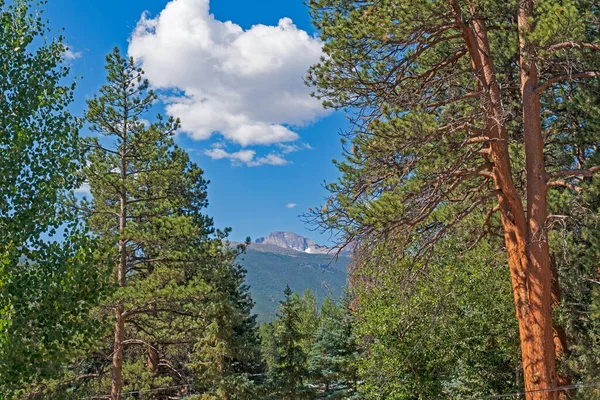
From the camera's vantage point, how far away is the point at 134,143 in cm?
1273

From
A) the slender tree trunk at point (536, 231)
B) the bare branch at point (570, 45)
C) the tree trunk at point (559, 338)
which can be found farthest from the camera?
the tree trunk at point (559, 338)

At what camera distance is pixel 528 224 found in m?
6.82

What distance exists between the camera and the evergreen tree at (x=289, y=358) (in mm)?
19781

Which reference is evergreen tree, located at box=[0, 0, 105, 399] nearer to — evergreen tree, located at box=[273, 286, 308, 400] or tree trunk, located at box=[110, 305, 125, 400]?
tree trunk, located at box=[110, 305, 125, 400]

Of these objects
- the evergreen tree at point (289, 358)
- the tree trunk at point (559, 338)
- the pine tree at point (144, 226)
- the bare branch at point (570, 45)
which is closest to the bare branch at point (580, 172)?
the bare branch at point (570, 45)

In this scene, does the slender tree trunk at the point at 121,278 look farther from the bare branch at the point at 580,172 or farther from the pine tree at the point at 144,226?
the bare branch at the point at 580,172

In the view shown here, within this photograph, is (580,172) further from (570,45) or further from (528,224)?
(570,45)

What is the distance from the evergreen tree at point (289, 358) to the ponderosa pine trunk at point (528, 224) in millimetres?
13712

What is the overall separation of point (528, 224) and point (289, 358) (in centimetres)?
1514

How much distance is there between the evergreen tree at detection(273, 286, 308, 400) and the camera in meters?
19.8

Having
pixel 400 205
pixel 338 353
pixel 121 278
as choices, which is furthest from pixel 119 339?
pixel 338 353

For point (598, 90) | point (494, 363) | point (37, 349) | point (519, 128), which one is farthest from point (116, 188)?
point (494, 363)

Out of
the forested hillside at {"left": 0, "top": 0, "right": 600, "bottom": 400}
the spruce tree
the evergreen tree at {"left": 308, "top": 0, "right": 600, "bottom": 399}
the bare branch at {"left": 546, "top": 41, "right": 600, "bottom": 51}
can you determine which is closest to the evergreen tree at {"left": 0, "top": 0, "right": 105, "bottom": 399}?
the forested hillside at {"left": 0, "top": 0, "right": 600, "bottom": 400}

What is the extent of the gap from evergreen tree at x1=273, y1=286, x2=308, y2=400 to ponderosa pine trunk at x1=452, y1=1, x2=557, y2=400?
13712mm
